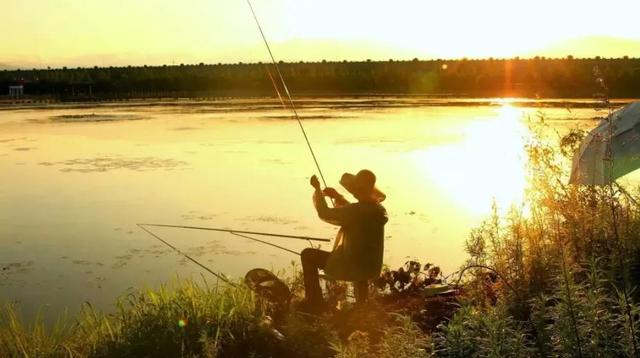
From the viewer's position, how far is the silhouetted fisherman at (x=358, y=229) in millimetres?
5930

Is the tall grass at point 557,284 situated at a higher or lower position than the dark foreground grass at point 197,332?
higher

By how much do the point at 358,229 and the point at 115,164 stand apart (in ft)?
41.7

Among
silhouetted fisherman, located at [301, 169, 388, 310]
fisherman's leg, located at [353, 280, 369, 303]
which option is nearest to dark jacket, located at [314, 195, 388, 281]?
silhouetted fisherman, located at [301, 169, 388, 310]

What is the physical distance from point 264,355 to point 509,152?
15287 mm

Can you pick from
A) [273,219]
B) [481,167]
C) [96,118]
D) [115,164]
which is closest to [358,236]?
[273,219]

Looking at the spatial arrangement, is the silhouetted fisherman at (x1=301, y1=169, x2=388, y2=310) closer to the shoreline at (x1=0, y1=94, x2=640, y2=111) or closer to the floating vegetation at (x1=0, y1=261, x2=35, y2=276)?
the floating vegetation at (x1=0, y1=261, x2=35, y2=276)

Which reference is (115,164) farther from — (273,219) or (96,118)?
(96,118)

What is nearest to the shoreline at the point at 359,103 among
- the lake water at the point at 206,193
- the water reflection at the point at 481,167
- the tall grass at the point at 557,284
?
the lake water at the point at 206,193

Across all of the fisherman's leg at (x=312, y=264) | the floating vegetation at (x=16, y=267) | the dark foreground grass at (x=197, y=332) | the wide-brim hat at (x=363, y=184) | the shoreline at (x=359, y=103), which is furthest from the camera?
the shoreline at (x=359, y=103)

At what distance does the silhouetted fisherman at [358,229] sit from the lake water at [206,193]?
2.14 metres

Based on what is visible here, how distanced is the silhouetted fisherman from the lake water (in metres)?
2.14

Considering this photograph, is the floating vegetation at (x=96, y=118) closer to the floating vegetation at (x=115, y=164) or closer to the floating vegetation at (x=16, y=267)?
the floating vegetation at (x=115, y=164)

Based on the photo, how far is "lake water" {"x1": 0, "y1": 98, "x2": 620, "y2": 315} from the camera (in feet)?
28.8

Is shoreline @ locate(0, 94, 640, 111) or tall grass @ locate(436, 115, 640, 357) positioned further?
shoreline @ locate(0, 94, 640, 111)
